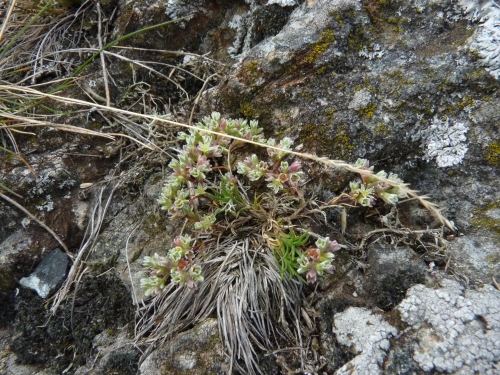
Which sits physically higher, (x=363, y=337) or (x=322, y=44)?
(x=322, y=44)

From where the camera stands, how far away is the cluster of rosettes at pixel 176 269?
237cm

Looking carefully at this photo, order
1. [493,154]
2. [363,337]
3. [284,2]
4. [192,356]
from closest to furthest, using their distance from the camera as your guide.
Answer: [363,337] → [192,356] → [493,154] → [284,2]

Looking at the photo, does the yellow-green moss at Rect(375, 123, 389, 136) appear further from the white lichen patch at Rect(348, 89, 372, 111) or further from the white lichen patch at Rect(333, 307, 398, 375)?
the white lichen patch at Rect(333, 307, 398, 375)


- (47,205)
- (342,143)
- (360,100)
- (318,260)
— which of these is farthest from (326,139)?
(47,205)

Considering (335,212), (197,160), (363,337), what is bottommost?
(363,337)

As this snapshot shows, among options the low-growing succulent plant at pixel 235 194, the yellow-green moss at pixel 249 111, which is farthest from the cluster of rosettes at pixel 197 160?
the yellow-green moss at pixel 249 111

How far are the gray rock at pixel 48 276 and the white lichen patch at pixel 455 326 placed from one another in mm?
2344

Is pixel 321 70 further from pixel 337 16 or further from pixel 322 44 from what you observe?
pixel 337 16

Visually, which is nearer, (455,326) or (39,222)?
(455,326)

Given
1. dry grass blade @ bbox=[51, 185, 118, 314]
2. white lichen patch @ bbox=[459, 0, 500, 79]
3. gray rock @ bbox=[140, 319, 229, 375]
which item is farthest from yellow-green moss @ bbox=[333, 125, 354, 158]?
dry grass blade @ bbox=[51, 185, 118, 314]

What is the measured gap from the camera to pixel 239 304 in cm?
239

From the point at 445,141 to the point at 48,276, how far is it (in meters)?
2.98

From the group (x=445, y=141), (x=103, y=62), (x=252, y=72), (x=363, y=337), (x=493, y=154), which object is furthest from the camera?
(x=103, y=62)

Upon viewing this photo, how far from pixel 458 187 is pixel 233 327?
175 centimetres
